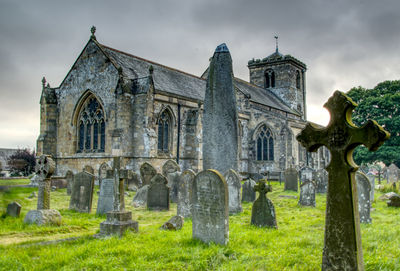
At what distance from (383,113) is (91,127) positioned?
28927 millimetres

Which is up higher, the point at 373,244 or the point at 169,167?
the point at 169,167

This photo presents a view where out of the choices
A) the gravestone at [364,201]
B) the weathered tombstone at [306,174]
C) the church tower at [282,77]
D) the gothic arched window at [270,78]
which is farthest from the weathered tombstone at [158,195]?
the gothic arched window at [270,78]

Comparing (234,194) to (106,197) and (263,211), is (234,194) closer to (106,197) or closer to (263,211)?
(263,211)

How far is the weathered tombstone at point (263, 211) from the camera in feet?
23.5

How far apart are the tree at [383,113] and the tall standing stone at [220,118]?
81.4ft

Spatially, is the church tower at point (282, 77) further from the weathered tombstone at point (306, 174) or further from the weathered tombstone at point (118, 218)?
the weathered tombstone at point (118, 218)

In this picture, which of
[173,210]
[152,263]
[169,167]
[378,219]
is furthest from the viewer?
[169,167]

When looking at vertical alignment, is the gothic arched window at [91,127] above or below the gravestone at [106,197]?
above

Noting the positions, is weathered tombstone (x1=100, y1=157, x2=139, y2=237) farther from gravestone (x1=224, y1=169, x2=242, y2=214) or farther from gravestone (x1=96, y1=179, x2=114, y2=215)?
gravestone (x1=224, y1=169, x2=242, y2=214)

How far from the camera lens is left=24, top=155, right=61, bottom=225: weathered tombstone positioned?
746cm

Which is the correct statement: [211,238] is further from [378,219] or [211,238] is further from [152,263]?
[378,219]

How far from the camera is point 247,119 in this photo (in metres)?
27.8

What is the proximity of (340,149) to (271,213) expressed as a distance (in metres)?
3.86

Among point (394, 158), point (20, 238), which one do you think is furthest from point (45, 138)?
point (394, 158)
